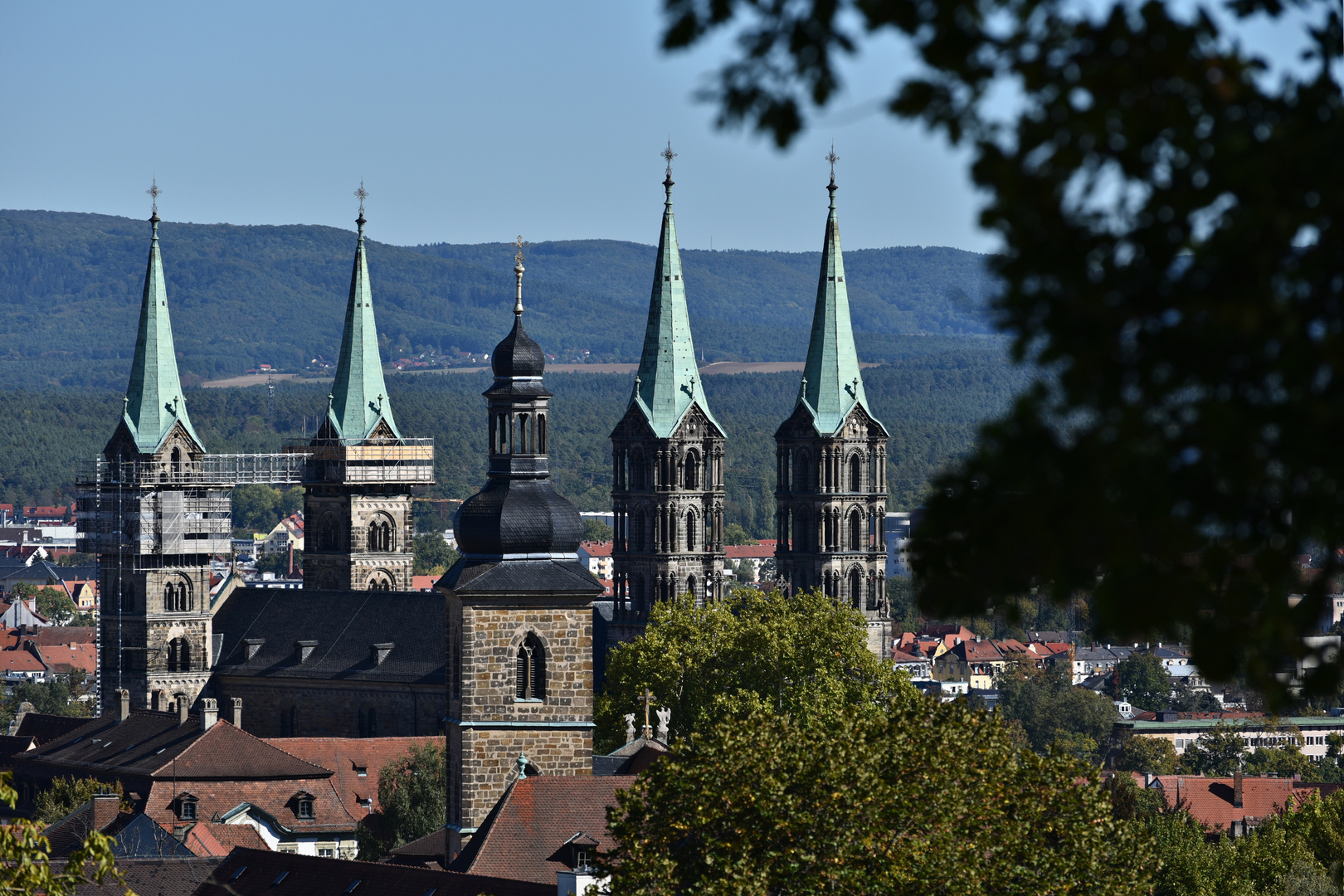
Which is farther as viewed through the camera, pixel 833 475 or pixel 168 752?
pixel 833 475

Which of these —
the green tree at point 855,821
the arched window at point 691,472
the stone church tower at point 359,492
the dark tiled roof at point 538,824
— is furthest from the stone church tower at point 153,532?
the green tree at point 855,821

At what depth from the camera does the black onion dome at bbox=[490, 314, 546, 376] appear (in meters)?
49.6

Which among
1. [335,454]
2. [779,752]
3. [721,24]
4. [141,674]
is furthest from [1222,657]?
[335,454]

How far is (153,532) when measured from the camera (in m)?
108

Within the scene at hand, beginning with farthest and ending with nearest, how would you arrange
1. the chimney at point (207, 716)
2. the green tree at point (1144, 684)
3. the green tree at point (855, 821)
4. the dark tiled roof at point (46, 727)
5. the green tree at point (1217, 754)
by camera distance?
the green tree at point (1144, 684), the green tree at point (1217, 754), the dark tiled roof at point (46, 727), the chimney at point (207, 716), the green tree at point (855, 821)

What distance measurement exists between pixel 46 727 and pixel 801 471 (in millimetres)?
32946

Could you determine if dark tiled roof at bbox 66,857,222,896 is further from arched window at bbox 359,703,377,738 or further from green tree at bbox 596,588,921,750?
arched window at bbox 359,703,377,738

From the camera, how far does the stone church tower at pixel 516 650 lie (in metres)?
45.9

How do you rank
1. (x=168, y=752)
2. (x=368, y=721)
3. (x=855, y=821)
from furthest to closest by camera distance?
(x=368, y=721) → (x=168, y=752) → (x=855, y=821)

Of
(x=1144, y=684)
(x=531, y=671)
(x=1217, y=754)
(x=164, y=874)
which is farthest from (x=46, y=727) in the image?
(x=1144, y=684)

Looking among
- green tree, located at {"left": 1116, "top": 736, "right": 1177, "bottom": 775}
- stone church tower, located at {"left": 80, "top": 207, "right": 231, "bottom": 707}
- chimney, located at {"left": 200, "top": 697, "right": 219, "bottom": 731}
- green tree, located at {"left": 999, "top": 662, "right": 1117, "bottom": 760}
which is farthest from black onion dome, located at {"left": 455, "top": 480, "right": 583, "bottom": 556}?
green tree, located at {"left": 999, "top": 662, "right": 1117, "bottom": 760}

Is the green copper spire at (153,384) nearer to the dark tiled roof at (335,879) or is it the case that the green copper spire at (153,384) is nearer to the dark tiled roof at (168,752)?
the dark tiled roof at (168,752)

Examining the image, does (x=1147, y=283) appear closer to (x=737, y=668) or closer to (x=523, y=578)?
(x=523, y=578)

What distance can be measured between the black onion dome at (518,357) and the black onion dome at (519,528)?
3.62m
